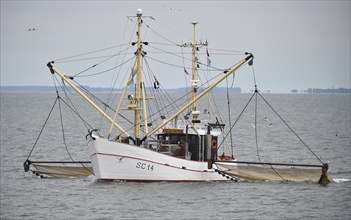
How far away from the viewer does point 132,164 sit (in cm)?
5359

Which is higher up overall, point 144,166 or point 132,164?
point 132,164

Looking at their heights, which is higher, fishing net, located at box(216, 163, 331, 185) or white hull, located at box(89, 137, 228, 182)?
white hull, located at box(89, 137, 228, 182)

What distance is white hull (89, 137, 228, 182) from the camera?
52969 mm

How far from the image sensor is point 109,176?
5391 cm

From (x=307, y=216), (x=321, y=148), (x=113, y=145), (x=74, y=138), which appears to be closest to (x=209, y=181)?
(x=113, y=145)

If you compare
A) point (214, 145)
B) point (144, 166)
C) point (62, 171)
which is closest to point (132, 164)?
point (144, 166)

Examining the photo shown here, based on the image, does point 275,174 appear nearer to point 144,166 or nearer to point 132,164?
point 144,166

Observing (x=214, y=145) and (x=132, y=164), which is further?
(x=214, y=145)

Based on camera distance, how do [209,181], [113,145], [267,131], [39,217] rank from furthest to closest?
[267,131] → [209,181] → [113,145] → [39,217]

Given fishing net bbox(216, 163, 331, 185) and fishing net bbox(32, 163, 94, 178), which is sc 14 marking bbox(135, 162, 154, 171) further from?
fishing net bbox(32, 163, 94, 178)

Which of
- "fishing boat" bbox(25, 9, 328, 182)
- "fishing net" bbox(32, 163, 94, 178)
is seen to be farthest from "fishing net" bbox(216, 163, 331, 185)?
"fishing net" bbox(32, 163, 94, 178)

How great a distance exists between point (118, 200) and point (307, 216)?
10.4m

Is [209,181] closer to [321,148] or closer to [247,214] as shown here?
[247,214]

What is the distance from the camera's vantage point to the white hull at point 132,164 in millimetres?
52969
